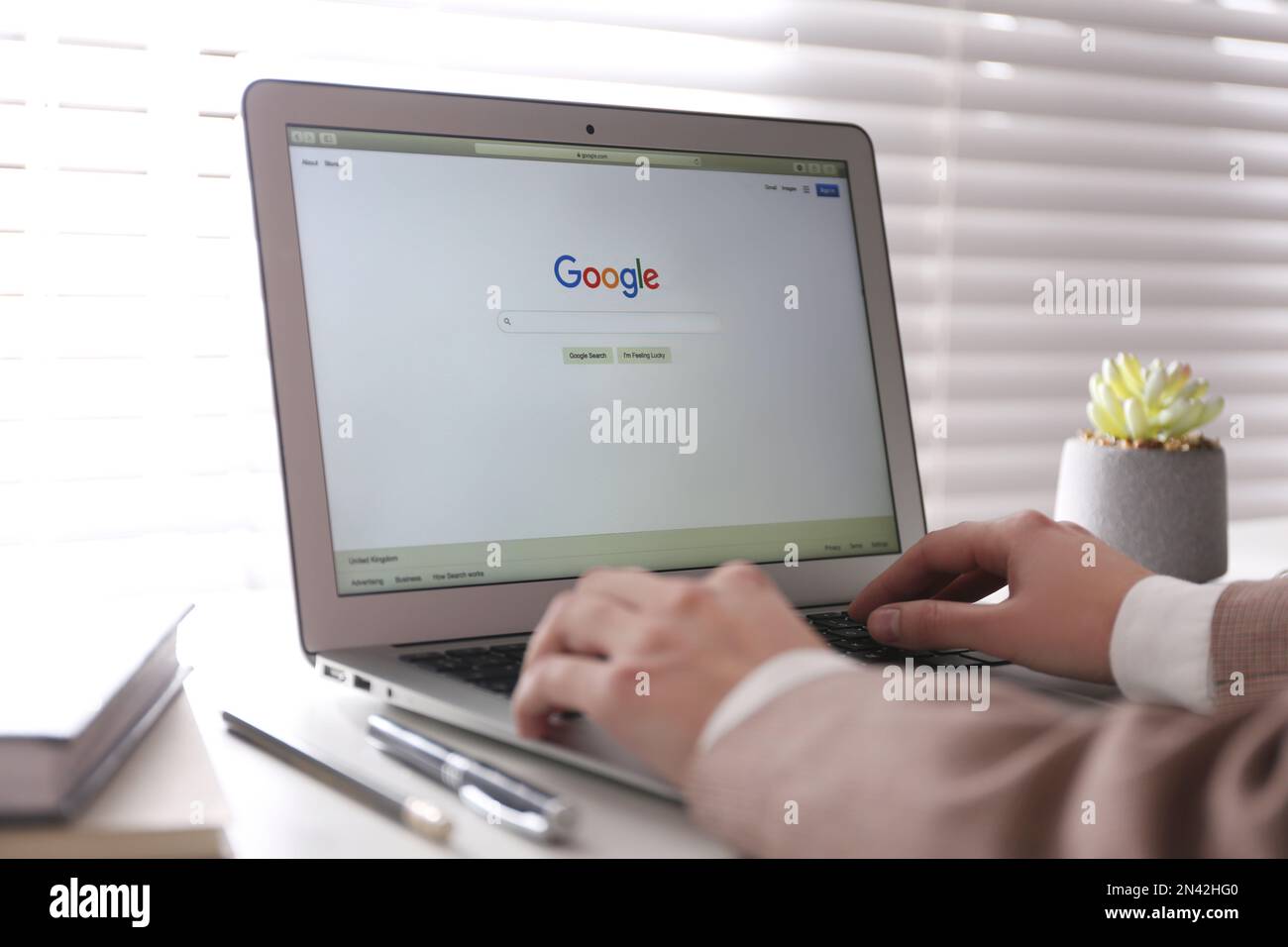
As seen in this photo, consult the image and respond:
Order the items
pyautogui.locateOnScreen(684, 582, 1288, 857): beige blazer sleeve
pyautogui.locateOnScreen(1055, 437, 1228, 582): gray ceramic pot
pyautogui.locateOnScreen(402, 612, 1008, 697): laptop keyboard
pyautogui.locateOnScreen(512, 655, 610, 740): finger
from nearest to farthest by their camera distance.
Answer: pyautogui.locateOnScreen(684, 582, 1288, 857): beige blazer sleeve
pyautogui.locateOnScreen(512, 655, 610, 740): finger
pyautogui.locateOnScreen(402, 612, 1008, 697): laptop keyboard
pyautogui.locateOnScreen(1055, 437, 1228, 582): gray ceramic pot

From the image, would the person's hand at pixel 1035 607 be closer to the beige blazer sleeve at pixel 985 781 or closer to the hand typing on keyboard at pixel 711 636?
the hand typing on keyboard at pixel 711 636

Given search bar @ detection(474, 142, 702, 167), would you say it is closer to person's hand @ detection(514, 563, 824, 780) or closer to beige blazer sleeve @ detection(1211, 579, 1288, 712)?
person's hand @ detection(514, 563, 824, 780)

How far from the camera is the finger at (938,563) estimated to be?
708 millimetres

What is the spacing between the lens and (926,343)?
4.54 feet

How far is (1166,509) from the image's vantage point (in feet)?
3.10

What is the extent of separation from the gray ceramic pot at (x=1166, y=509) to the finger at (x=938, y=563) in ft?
0.96

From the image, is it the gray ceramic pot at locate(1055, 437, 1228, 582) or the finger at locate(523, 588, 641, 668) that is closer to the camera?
the finger at locate(523, 588, 641, 668)

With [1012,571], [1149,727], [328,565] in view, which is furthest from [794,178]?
[1149,727]

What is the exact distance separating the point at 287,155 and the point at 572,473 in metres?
0.26

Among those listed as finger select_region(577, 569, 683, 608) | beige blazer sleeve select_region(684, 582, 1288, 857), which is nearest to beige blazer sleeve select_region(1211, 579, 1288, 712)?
beige blazer sleeve select_region(684, 582, 1288, 857)

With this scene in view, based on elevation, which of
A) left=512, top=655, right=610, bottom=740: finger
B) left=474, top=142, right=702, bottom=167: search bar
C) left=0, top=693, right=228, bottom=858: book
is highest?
left=474, top=142, right=702, bottom=167: search bar

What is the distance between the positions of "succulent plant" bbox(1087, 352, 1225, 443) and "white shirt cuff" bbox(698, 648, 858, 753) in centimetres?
66

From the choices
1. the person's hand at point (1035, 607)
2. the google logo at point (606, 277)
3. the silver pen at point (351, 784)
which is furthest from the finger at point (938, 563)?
the silver pen at point (351, 784)

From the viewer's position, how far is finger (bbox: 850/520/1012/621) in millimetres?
708
